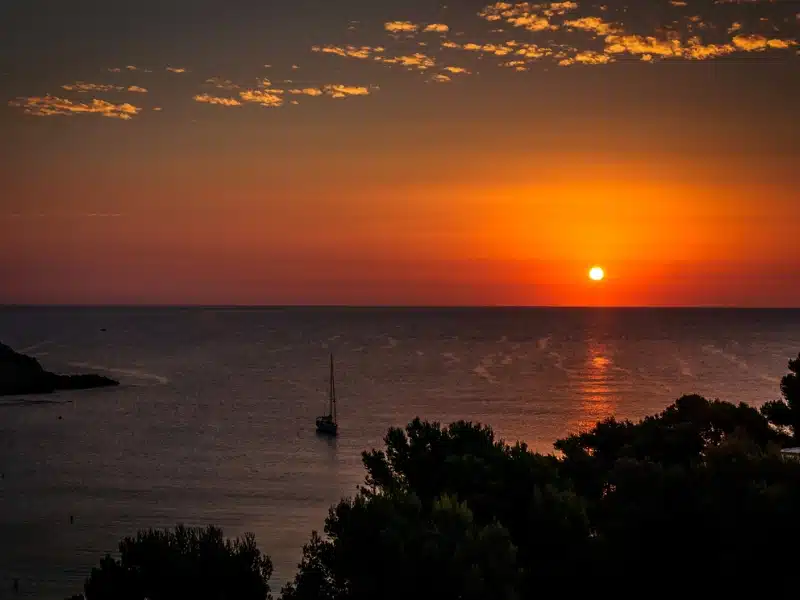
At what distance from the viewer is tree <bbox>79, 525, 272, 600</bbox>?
2344 centimetres

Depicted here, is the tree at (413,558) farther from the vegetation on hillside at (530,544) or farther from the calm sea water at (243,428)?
the calm sea water at (243,428)

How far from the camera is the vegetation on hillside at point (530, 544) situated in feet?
62.5

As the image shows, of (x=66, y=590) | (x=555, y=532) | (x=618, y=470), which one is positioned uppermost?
(x=618, y=470)

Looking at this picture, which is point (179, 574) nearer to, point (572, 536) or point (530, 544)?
point (530, 544)

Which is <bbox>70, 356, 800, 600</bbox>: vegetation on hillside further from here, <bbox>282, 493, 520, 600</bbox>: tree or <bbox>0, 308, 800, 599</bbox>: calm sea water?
<bbox>0, 308, 800, 599</bbox>: calm sea water

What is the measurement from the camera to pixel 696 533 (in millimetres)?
20953

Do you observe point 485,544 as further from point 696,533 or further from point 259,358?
point 259,358

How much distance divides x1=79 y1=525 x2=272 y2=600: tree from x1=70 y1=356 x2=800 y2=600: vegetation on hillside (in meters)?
0.04

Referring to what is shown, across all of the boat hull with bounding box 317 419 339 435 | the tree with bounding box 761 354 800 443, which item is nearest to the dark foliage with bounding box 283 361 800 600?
the tree with bounding box 761 354 800 443

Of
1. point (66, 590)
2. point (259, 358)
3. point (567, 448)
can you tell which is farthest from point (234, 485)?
point (259, 358)

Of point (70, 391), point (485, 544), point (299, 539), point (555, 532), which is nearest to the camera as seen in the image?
point (485, 544)

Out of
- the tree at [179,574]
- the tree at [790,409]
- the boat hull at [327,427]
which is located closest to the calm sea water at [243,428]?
the boat hull at [327,427]

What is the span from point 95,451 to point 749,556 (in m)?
76.5

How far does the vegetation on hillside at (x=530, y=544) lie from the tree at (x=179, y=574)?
4cm
